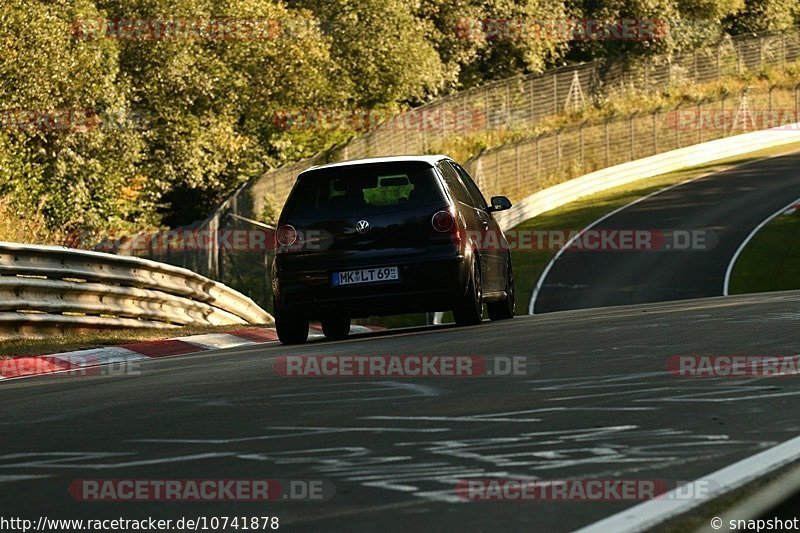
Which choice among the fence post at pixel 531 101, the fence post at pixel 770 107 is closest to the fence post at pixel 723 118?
the fence post at pixel 770 107

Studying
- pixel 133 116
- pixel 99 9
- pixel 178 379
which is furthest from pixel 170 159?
pixel 178 379

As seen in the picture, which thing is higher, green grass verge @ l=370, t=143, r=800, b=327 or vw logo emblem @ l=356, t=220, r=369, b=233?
vw logo emblem @ l=356, t=220, r=369, b=233

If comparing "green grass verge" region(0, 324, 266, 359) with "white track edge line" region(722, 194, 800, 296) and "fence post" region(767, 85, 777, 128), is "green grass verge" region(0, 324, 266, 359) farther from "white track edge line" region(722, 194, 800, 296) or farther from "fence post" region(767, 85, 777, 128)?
"fence post" region(767, 85, 777, 128)

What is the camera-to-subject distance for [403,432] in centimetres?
694

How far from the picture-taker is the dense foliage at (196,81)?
41688 millimetres

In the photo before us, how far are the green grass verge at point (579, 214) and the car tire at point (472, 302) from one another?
16.7 meters

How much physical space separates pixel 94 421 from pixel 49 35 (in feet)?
115

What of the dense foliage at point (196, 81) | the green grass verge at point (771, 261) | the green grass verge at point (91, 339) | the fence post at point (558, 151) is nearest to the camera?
the green grass verge at point (91, 339)

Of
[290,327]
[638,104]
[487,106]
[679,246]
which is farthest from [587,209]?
[290,327]

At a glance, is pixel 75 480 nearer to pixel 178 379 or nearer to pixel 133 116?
pixel 178 379

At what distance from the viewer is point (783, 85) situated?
250 ft

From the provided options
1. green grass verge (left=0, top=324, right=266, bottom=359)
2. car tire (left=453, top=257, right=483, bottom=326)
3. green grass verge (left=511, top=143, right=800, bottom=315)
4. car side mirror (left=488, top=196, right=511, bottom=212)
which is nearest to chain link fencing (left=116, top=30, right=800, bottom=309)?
green grass verge (left=511, top=143, right=800, bottom=315)

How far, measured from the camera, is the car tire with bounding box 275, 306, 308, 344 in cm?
1437

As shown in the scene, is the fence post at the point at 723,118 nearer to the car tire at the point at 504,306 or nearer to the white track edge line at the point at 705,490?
the car tire at the point at 504,306
